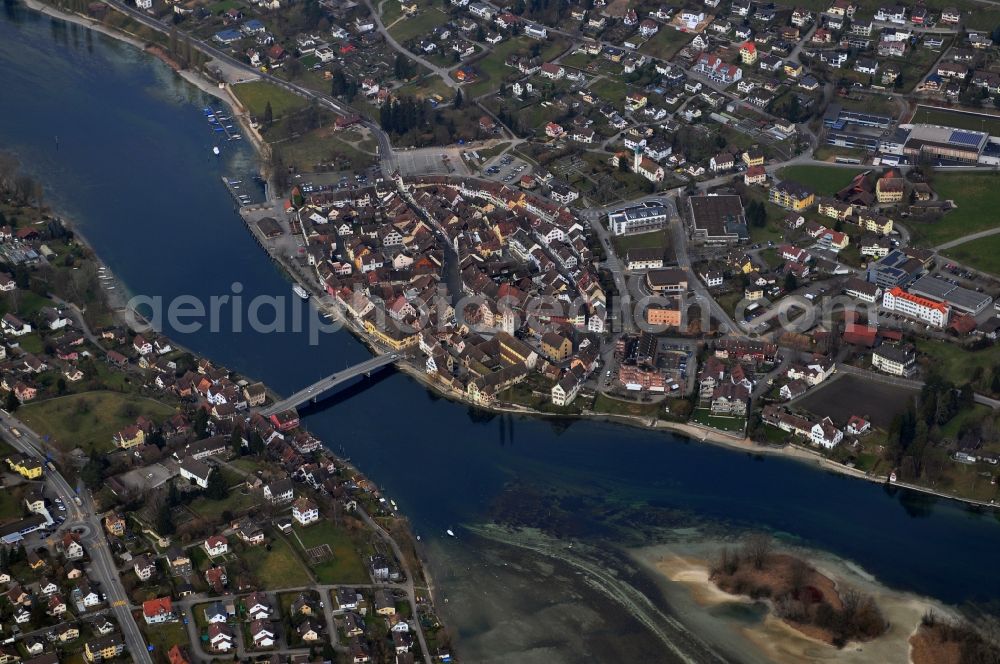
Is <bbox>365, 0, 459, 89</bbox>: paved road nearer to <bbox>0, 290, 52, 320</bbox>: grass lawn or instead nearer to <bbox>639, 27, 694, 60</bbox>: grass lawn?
<bbox>639, 27, 694, 60</bbox>: grass lawn

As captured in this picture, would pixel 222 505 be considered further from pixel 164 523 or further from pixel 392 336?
pixel 392 336

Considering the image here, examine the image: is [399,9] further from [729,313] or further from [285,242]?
[729,313]

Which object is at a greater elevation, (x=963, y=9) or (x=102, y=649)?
(x=963, y=9)

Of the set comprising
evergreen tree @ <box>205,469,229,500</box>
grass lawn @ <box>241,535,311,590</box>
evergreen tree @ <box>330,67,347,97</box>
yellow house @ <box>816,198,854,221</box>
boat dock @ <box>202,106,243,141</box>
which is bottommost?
grass lawn @ <box>241,535,311,590</box>

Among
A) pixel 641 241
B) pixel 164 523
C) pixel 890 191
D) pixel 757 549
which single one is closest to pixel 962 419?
pixel 757 549

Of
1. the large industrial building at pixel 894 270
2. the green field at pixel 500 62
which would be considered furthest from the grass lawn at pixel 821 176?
the green field at pixel 500 62

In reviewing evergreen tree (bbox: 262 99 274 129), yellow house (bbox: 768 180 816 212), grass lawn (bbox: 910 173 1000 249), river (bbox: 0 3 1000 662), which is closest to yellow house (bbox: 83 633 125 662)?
river (bbox: 0 3 1000 662)

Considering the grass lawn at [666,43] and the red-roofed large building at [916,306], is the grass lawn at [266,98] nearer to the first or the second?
the grass lawn at [666,43]
